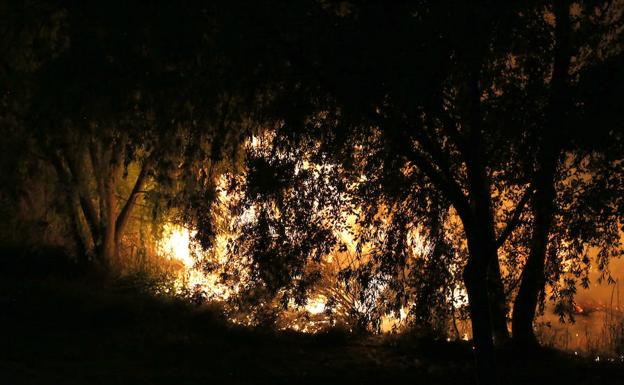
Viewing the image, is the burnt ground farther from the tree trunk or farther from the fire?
the fire

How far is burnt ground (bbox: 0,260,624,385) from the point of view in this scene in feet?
28.0

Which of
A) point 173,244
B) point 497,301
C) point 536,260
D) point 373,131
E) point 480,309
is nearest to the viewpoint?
point 480,309

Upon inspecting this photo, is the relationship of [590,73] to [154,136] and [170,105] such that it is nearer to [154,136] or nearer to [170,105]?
[170,105]

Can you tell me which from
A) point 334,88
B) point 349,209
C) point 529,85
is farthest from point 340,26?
point 349,209

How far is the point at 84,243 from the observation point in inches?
605

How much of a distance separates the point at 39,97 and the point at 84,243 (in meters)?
7.96

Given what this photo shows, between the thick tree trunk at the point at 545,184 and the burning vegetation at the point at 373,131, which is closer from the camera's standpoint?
the burning vegetation at the point at 373,131

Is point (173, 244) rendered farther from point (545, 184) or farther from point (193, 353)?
point (545, 184)

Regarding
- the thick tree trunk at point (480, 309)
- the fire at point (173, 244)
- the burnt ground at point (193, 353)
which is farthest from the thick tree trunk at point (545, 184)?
the fire at point (173, 244)

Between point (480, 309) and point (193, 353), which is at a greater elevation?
point (480, 309)

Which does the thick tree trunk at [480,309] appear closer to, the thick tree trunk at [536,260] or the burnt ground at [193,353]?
the thick tree trunk at [536,260]

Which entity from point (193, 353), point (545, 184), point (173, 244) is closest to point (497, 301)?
point (545, 184)

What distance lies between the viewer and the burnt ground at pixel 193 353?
853 centimetres

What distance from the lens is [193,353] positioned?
31.6 feet
